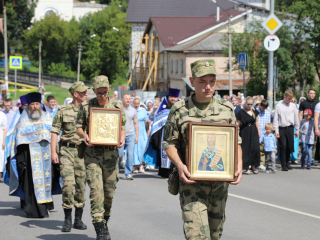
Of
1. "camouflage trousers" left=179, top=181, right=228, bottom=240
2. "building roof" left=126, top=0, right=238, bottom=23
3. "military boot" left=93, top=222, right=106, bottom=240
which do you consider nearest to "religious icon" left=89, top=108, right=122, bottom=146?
"military boot" left=93, top=222, right=106, bottom=240

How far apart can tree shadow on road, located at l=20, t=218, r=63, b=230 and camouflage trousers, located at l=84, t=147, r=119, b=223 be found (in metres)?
1.29

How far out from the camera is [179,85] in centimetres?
5475

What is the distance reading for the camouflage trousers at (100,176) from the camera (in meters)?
7.02

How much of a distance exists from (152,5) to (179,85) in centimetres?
2476

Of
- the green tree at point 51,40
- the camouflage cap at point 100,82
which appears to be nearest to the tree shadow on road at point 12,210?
the camouflage cap at point 100,82

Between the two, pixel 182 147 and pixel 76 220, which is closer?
pixel 182 147

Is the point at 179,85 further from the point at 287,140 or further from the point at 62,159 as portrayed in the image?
the point at 62,159

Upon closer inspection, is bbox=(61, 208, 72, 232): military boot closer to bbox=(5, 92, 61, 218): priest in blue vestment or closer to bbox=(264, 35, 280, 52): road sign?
bbox=(5, 92, 61, 218): priest in blue vestment

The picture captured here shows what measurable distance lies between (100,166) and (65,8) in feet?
356

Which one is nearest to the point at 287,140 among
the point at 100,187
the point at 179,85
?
the point at 100,187

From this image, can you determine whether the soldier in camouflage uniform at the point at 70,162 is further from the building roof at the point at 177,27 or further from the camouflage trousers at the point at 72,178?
the building roof at the point at 177,27

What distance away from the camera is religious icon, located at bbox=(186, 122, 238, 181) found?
15.4 ft

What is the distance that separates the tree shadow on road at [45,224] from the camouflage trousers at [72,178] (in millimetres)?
460

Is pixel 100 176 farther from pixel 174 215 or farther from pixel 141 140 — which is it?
pixel 141 140
